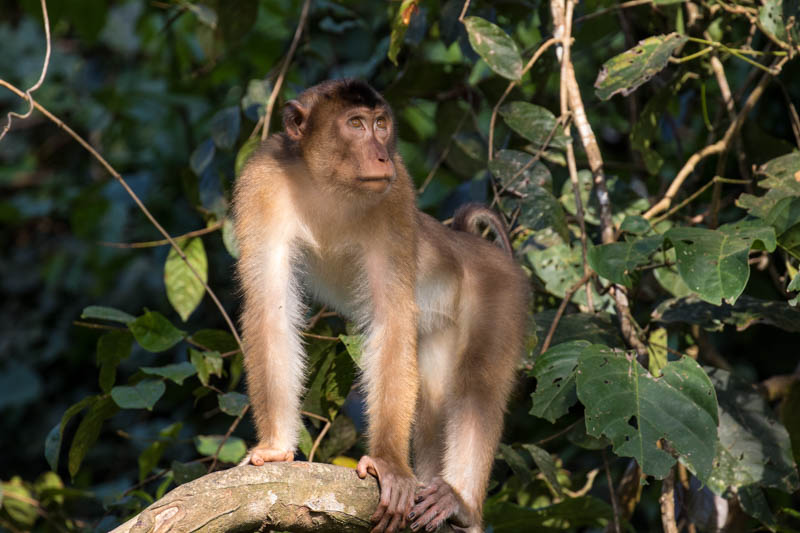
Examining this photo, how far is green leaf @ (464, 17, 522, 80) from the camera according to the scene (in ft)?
13.4

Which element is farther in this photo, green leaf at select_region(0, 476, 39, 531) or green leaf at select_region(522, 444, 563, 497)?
green leaf at select_region(0, 476, 39, 531)

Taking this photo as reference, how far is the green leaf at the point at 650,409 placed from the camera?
320 cm

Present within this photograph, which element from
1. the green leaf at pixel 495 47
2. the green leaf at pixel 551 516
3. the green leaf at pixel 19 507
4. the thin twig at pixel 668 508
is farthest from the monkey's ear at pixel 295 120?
the green leaf at pixel 19 507

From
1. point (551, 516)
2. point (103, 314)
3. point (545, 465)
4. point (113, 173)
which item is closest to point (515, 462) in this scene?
point (545, 465)

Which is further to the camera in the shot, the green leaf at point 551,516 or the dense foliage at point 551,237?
the green leaf at point 551,516

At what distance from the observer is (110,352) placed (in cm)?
403

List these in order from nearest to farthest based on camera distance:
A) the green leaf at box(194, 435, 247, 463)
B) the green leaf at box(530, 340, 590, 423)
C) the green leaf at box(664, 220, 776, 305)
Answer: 1. the green leaf at box(664, 220, 776, 305)
2. the green leaf at box(530, 340, 590, 423)
3. the green leaf at box(194, 435, 247, 463)

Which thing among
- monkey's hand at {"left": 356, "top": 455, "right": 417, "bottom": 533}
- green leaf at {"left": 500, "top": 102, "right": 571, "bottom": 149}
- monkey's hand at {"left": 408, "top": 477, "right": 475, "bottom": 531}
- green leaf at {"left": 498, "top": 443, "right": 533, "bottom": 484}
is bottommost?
green leaf at {"left": 498, "top": 443, "right": 533, "bottom": 484}

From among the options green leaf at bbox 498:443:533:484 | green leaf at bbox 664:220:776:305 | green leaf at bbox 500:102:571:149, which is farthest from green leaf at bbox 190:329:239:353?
green leaf at bbox 664:220:776:305

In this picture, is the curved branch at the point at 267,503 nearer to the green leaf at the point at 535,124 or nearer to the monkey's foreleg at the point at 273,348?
the monkey's foreleg at the point at 273,348

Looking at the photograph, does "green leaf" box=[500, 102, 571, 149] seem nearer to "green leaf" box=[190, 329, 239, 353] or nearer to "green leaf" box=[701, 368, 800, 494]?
"green leaf" box=[701, 368, 800, 494]

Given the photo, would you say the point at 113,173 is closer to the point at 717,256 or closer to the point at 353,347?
the point at 353,347

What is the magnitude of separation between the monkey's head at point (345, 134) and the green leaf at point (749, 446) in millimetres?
1731

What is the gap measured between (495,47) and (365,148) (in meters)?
0.79
